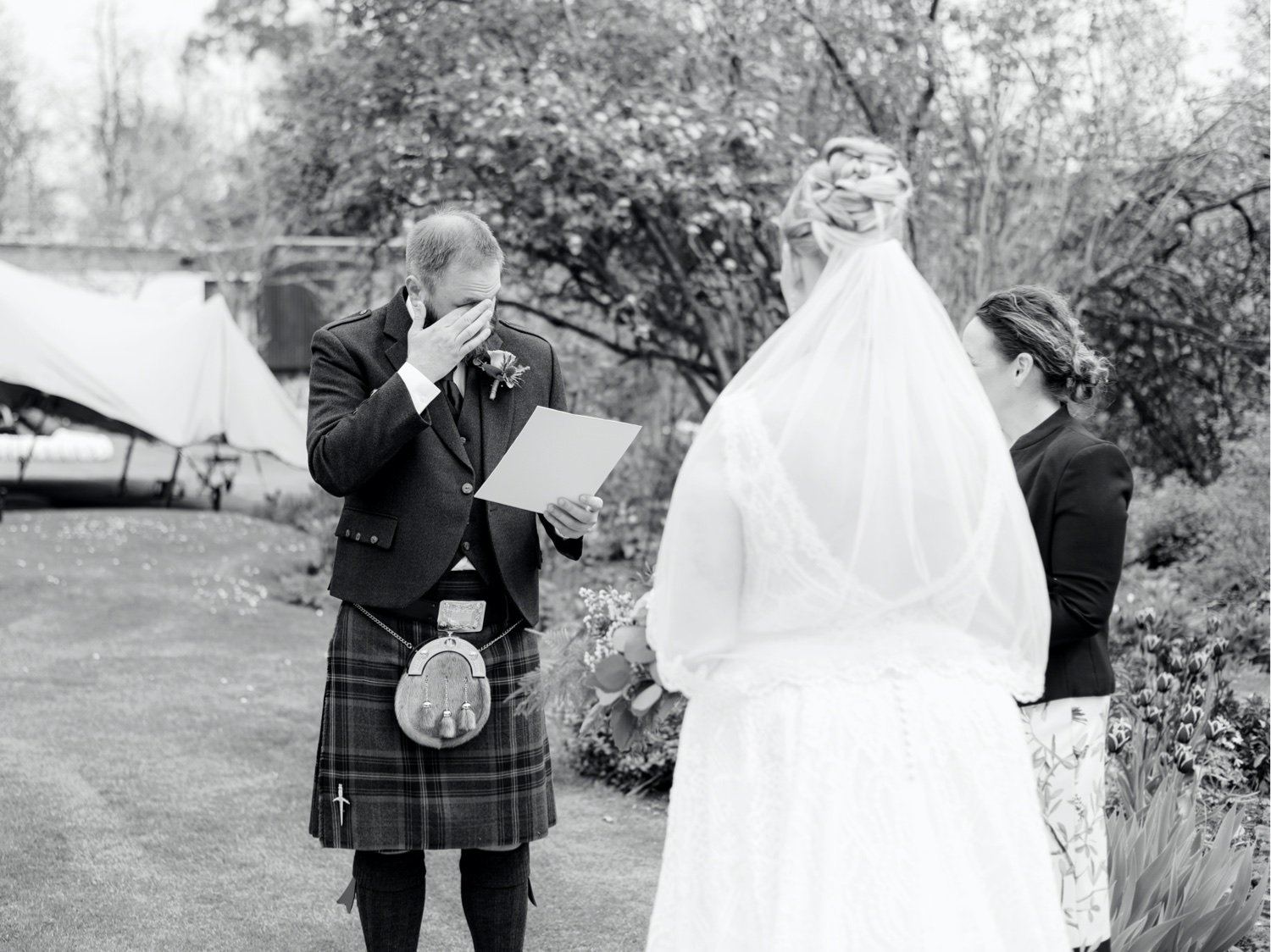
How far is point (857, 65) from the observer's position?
9.20 m

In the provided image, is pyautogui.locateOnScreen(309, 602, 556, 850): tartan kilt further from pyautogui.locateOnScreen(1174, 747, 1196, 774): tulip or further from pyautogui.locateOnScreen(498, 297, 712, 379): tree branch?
pyautogui.locateOnScreen(498, 297, 712, 379): tree branch

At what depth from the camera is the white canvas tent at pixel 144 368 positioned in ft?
41.8

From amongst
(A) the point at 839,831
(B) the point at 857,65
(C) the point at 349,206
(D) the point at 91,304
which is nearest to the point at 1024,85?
(B) the point at 857,65

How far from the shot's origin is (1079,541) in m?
2.68

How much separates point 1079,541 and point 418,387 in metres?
1.39

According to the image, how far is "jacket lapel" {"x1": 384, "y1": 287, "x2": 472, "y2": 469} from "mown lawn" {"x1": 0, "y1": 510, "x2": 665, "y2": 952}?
1.68 meters

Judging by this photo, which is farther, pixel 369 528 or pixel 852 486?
pixel 369 528

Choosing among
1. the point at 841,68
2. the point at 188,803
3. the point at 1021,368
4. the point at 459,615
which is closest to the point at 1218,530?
the point at 841,68

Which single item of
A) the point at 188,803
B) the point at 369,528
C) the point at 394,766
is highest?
the point at 369,528

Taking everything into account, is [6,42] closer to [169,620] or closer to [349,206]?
[349,206]

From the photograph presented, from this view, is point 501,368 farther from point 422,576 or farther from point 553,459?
point 422,576

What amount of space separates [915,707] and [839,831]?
219 mm

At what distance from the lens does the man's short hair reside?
111 inches

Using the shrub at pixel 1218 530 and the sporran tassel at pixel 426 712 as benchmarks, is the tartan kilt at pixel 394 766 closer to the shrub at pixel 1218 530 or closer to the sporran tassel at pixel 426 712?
the sporran tassel at pixel 426 712
